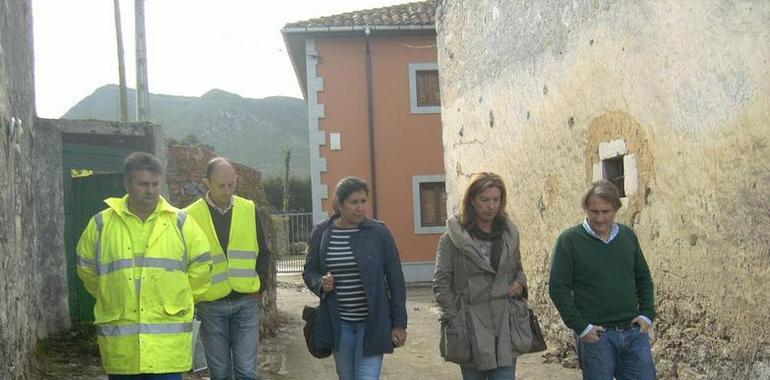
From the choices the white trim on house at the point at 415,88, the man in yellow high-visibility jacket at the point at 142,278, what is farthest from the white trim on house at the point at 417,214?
the man in yellow high-visibility jacket at the point at 142,278

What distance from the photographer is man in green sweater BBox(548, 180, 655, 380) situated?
3969 millimetres

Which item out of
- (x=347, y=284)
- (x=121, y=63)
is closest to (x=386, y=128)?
(x=121, y=63)

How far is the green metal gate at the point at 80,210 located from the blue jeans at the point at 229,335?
357 cm

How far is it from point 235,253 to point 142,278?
3.84 ft

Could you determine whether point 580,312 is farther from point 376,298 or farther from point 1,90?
point 1,90

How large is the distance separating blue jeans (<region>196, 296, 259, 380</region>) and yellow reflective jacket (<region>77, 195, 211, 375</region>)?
93 cm

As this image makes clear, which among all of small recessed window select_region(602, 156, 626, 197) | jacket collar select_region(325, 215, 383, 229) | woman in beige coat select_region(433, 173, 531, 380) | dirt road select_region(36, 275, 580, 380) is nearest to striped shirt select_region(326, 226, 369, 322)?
jacket collar select_region(325, 215, 383, 229)

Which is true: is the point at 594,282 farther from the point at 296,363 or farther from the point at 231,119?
the point at 231,119

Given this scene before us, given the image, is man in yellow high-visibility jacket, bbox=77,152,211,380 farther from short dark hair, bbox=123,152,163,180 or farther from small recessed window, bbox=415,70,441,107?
small recessed window, bbox=415,70,441,107

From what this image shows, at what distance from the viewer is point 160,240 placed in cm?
366

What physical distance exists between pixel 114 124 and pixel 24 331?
2.72 m

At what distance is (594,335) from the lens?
391 centimetres

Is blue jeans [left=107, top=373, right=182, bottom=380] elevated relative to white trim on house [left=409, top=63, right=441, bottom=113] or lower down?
lower down

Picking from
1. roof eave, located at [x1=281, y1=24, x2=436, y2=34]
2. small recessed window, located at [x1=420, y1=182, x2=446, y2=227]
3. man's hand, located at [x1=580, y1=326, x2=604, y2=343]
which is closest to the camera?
man's hand, located at [x1=580, y1=326, x2=604, y2=343]
